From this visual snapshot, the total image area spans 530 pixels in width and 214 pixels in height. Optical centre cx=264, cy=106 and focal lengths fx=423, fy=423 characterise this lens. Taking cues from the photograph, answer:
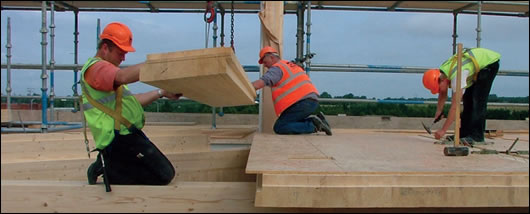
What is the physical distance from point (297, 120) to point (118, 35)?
284 centimetres

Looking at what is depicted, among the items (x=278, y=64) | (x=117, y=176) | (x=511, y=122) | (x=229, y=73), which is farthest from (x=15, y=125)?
(x=511, y=122)

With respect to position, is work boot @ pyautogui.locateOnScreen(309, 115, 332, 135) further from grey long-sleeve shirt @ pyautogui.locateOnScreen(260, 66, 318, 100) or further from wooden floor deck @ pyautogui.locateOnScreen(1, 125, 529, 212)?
wooden floor deck @ pyautogui.locateOnScreen(1, 125, 529, 212)

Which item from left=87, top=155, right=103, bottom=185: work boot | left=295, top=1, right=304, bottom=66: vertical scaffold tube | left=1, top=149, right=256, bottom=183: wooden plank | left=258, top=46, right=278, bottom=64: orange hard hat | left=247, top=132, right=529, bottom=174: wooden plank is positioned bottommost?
left=1, top=149, right=256, bottom=183: wooden plank

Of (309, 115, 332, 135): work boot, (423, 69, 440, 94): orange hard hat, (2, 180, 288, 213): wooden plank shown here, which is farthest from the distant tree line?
(2, 180, 288, 213): wooden plank

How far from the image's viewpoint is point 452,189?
2.17 metres

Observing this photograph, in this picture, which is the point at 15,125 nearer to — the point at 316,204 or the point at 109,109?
the point at 109,109

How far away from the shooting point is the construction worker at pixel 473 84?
13.6 feet

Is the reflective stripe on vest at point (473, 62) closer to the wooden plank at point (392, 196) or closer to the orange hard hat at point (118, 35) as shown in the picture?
the wooden plank at point (392, 196)

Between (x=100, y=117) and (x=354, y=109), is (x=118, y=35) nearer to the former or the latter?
(x=100, y=117)

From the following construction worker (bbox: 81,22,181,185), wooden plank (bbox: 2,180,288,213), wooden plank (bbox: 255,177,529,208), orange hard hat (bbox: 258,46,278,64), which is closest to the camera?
wooden plank (bbox: 255,177,529,208)

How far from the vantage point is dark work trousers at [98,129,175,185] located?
2818 mm

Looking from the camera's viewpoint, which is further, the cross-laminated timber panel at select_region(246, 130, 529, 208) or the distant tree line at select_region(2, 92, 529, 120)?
the distant tree line at select_region(2, 92, 529, 120)

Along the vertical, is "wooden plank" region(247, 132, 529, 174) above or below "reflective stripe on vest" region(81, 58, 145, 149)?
below

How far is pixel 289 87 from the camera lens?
5160 mm
